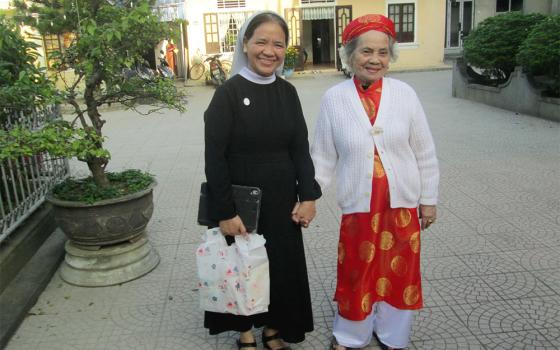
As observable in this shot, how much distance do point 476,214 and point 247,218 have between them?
2.85 metres

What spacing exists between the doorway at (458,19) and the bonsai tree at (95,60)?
2115cm

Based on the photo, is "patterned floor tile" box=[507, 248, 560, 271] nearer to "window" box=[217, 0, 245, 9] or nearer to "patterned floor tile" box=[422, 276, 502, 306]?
"patterned floor tile" box=[422, 276, 502, 306]

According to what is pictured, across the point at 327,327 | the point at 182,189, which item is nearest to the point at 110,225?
the point at 327,327

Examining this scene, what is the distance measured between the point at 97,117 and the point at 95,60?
0.42m

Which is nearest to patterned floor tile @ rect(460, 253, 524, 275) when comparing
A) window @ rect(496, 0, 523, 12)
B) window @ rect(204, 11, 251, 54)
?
window @ rect(204, 11, 251, 54)

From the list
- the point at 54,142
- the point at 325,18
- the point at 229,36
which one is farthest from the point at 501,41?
the point at 229,36

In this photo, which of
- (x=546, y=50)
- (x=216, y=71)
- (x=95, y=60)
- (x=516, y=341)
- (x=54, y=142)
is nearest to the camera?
(x=516, y=341)

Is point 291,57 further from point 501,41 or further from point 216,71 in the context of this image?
point 501,41

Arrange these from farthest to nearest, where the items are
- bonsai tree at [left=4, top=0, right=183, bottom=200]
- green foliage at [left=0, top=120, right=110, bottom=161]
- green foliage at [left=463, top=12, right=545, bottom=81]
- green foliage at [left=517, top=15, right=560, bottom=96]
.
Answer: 1. green foliage at [left=463, top=12, right=545, bottom=81]
2. green foliage at [left=517, top=15, right=560, bottom=96]
3. bonsai tree at [left=4, top=0, right=183, bottom=200]
4. green foliage at [left=0, top=120, right=110, bottom=161]

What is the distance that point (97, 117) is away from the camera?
3533 millimetres

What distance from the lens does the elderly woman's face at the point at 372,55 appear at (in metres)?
2.28

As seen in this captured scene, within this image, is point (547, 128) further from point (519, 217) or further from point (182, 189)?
point (182, 189)

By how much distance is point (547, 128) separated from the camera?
25.3 ft

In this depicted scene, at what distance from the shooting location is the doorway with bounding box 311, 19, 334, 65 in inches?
877
